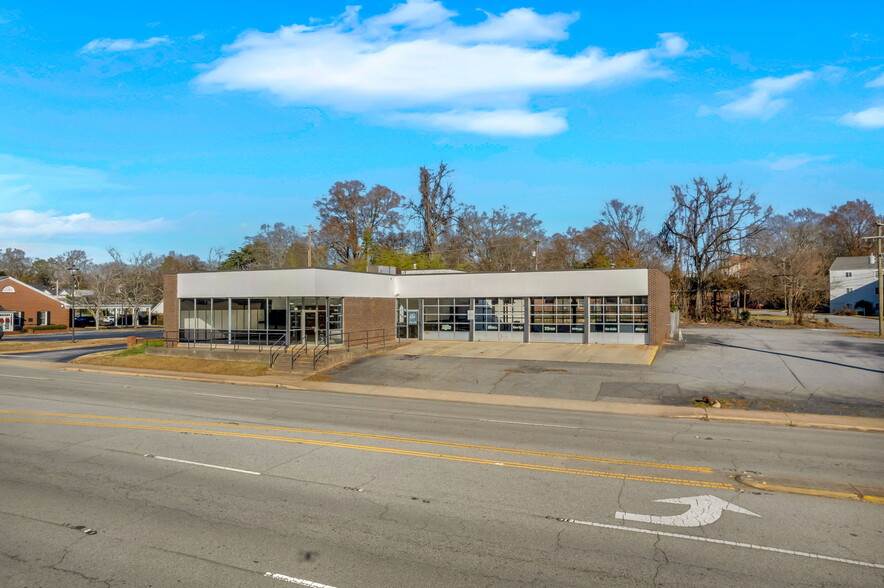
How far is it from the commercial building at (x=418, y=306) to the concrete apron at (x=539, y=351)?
4.55 feet

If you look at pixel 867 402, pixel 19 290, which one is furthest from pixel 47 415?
pixel 19 290

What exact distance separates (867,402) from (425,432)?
15.0m

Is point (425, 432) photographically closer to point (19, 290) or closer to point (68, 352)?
point (68, 352)

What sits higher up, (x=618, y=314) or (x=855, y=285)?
(x=855, y=285)

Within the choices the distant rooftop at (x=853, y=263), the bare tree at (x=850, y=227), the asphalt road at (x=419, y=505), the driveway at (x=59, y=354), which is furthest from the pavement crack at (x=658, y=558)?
the bare tree at (x=850, y=227)

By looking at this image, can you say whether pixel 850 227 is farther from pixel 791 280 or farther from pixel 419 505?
pixel 419 505

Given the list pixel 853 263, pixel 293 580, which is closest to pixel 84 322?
pixel 293 580

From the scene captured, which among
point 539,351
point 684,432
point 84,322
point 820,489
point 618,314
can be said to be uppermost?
point 618,314

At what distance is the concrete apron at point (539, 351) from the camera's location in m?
29.3

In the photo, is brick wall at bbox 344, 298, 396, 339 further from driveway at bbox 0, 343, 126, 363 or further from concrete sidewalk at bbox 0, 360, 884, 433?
driveway at bbox 0, 343, 126, 363

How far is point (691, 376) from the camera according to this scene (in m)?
24.4

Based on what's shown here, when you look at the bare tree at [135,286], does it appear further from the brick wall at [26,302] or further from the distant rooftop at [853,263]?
the distant rooftop at [853,263]

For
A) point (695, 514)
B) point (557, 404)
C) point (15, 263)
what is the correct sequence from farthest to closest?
point (15, 263) < point (557, 404) < point (695, 514)

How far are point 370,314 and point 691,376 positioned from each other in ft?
61.6
